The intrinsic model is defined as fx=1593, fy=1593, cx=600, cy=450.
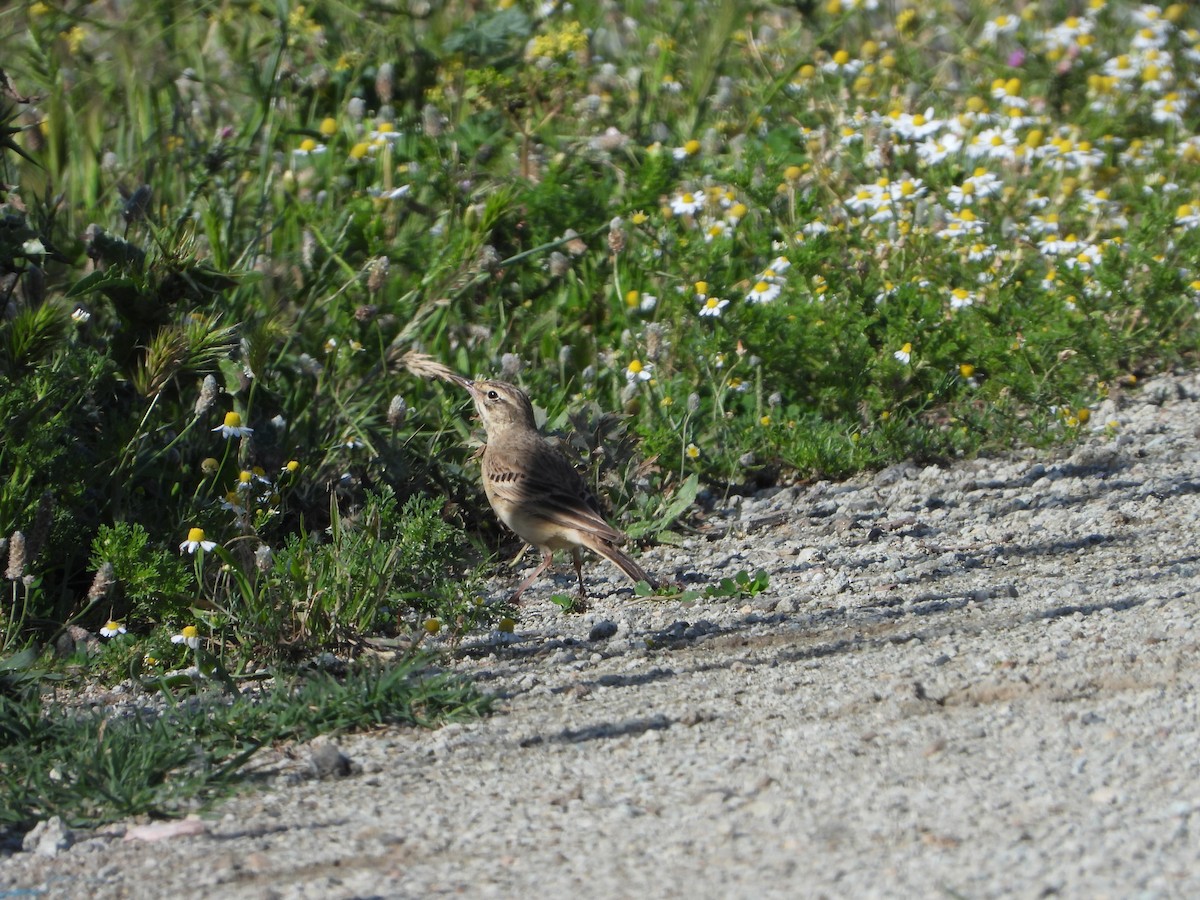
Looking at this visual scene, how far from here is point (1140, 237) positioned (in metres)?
7.71

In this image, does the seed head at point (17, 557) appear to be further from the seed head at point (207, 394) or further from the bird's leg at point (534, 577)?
the bird's leg at point (534, 577)

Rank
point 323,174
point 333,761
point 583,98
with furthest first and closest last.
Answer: point 583,98 < point 323,174 < point 333,761

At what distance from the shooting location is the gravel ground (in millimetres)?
3361

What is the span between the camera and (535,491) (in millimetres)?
5953

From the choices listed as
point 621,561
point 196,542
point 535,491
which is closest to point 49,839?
point 196,542

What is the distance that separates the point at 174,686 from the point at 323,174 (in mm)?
4535

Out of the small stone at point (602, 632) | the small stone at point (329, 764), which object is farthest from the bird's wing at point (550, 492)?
the small stone at point (329, 764)

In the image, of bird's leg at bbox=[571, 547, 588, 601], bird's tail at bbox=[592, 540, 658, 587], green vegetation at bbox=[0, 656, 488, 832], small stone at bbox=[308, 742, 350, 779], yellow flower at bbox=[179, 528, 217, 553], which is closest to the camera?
green vegetation at bbox=[0, 656, 488, 832]

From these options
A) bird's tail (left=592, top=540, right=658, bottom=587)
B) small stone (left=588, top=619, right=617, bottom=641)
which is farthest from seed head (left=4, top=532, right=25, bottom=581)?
bird's tail (left=592, top=540, right=658, bottom=587)

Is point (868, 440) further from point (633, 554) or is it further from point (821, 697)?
point (821, 697)

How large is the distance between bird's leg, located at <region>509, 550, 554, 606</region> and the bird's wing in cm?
25

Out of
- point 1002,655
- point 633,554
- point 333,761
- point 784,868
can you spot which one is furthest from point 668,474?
point 784,868

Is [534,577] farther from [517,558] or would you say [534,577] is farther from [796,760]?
[796,760]

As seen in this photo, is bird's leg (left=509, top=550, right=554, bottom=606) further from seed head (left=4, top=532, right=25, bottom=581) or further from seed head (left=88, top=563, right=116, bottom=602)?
seed head (left=4, top=532, right=25, bottom=581)
